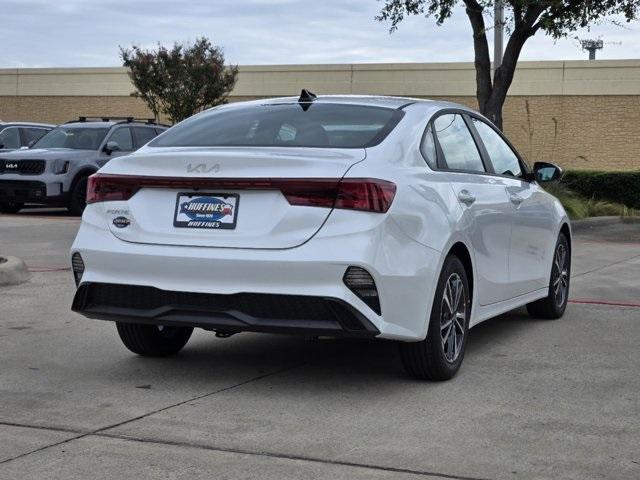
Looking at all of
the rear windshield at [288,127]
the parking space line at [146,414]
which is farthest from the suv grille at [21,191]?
the parking space line at [146,414]

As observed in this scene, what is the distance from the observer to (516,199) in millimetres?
7844

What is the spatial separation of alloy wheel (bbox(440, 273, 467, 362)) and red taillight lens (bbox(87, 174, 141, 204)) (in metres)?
1.80

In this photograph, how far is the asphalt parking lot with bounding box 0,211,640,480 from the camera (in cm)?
480

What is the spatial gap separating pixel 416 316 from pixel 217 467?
5.39 ft

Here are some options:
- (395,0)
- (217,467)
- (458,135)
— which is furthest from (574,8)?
(217,467)

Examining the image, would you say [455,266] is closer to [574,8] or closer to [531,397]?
[531,397]

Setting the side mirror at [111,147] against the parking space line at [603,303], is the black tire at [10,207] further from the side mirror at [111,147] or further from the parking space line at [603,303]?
the parking space line at [603,303]

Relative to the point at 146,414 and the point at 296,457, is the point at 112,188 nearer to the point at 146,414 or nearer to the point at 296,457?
the point at 146,414

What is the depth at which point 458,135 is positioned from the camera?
735 centimetres

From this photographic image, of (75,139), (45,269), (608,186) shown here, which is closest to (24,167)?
(75,139)

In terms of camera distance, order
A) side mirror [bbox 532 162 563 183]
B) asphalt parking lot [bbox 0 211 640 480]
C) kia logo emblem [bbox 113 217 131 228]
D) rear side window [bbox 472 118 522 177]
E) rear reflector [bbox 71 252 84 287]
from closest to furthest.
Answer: asphalt parking lot [bbox 0 211 640 480], kia logo emblem [bbox 113 217 131 228], rear reflector [bbox 71 252 84 287], rear side window [bbox 472 118 522 177], side mirror [bbox 532 162 563 183]

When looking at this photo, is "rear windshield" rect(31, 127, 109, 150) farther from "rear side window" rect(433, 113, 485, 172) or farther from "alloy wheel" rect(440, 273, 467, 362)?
"alloy wheel" rect(440, 273, 467, 362)

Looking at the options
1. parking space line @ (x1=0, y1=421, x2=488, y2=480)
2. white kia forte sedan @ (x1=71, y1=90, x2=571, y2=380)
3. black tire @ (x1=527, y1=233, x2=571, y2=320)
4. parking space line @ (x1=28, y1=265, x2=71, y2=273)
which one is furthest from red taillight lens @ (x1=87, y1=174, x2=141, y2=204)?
parking space line @ (x1=28, y1=265, x2=71, y2=273)

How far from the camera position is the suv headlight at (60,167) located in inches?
788
